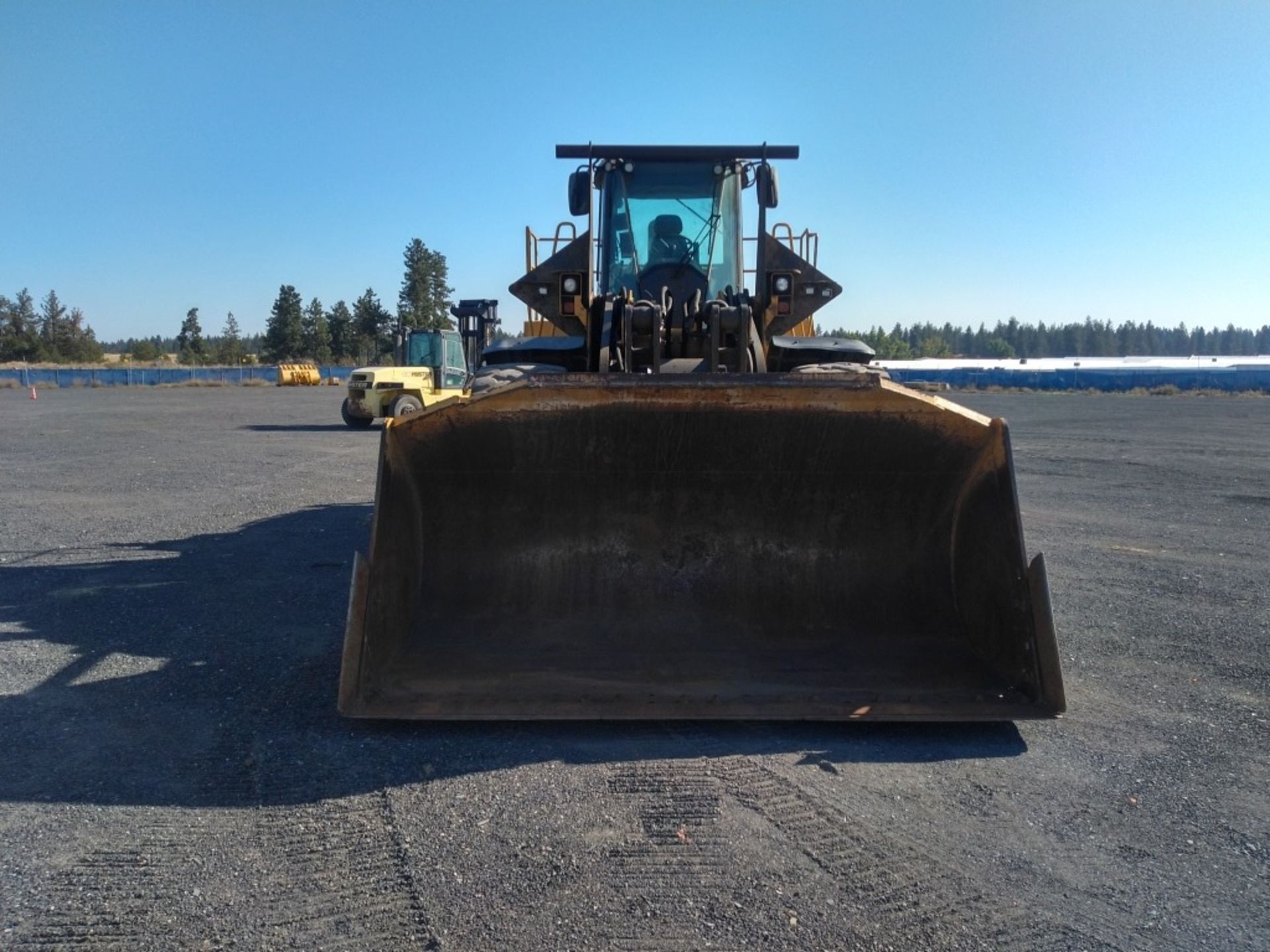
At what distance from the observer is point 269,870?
3082mm

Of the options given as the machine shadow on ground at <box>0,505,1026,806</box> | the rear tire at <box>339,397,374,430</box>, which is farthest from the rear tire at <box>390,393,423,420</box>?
the machine shadow on ground at <box>0,505,1026,806</box>

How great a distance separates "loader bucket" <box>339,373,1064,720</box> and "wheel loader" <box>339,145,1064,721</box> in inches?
0.4

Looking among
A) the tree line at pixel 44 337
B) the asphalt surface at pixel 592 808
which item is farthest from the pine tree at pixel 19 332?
the asphalt surface at pixel 592 808

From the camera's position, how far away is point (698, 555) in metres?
4.99

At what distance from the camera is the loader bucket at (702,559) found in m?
4.27

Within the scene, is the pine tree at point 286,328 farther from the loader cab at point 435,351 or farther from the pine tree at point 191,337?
the loader cab at point 435,351

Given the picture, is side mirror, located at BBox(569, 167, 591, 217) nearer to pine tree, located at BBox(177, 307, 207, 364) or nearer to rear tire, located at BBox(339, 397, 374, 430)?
rear tire, located at BBox(339, 397, 374, 430)

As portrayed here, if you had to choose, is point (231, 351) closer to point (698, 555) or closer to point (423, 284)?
point (423, 284)

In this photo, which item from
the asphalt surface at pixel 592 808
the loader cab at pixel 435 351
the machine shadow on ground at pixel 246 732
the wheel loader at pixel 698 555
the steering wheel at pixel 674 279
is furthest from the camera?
the loader cab at pixel 435 351

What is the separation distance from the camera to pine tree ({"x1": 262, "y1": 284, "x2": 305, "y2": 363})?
84438 mm

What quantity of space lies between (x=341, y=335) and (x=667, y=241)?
83.2 meters

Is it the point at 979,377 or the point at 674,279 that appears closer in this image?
the point at 674,279

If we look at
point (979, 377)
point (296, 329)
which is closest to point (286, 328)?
point (296, 329)

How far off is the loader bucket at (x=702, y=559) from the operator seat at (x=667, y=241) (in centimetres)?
231
